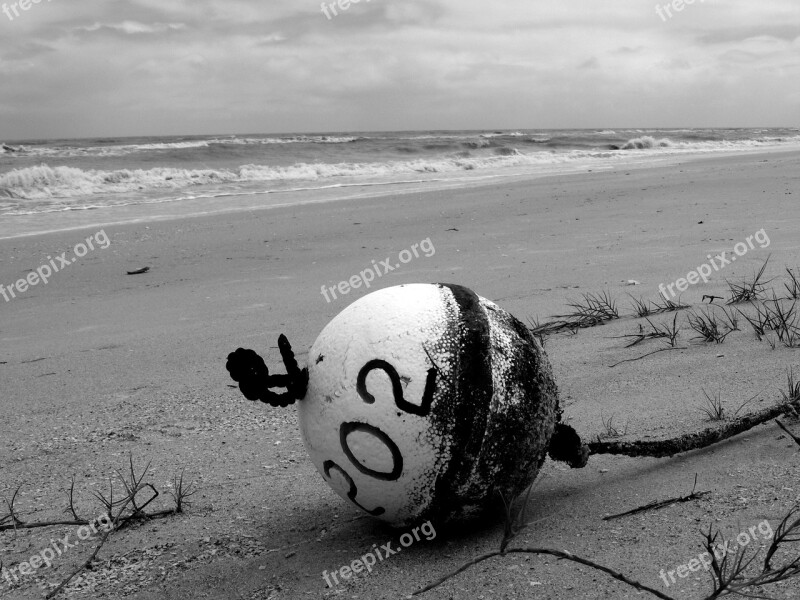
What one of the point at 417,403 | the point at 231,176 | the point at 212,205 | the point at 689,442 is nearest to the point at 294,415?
the point at 417,403

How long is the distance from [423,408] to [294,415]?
1.84m

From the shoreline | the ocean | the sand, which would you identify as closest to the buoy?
the sand

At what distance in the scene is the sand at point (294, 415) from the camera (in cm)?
260

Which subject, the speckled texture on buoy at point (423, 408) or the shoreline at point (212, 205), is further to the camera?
the shoreline at point (212, 205)

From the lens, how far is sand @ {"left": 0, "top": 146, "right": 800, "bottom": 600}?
2598 millimetres

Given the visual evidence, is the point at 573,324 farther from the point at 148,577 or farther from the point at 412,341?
the point at 148,577

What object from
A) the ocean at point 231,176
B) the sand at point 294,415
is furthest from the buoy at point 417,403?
the ocean at point 231,176

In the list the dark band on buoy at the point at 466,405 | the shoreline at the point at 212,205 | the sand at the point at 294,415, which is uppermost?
the shoreline at the point at 212,205

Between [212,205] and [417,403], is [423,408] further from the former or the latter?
[212,205]

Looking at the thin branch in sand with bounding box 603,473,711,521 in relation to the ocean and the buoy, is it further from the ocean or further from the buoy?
the ocean

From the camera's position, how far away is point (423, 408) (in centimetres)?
247

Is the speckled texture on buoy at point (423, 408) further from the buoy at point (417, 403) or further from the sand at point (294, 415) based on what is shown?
the sand at point (294, 415)

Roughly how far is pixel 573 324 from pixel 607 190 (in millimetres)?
9065

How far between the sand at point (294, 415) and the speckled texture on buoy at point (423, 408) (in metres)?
0.24
